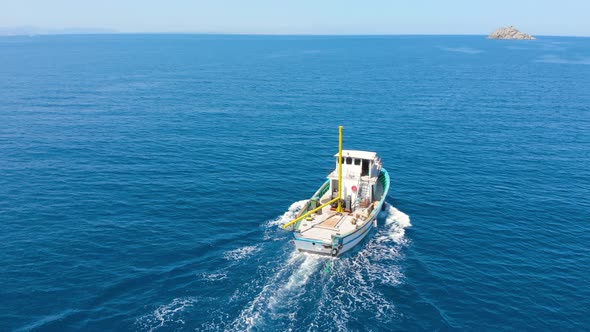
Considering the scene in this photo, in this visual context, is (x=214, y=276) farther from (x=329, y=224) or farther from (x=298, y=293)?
(x=329, y=224)

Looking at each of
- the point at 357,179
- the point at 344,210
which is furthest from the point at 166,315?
the point at 357,179

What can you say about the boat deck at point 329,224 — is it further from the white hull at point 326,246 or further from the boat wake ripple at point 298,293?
the boat wake ripple at point 298,293

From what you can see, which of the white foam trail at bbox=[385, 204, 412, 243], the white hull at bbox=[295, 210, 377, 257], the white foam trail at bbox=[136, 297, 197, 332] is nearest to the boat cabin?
the white foam trail at bbox=[385, 204, 412, 243]

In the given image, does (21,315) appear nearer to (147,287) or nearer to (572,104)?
(147,287)

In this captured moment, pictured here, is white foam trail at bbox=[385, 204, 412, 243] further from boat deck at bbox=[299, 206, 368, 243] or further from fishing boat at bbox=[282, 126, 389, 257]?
boat deck at bbox=[299, 206, 368, 243]

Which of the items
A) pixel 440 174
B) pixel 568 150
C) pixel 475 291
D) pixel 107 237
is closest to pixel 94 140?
pixel 107 237
